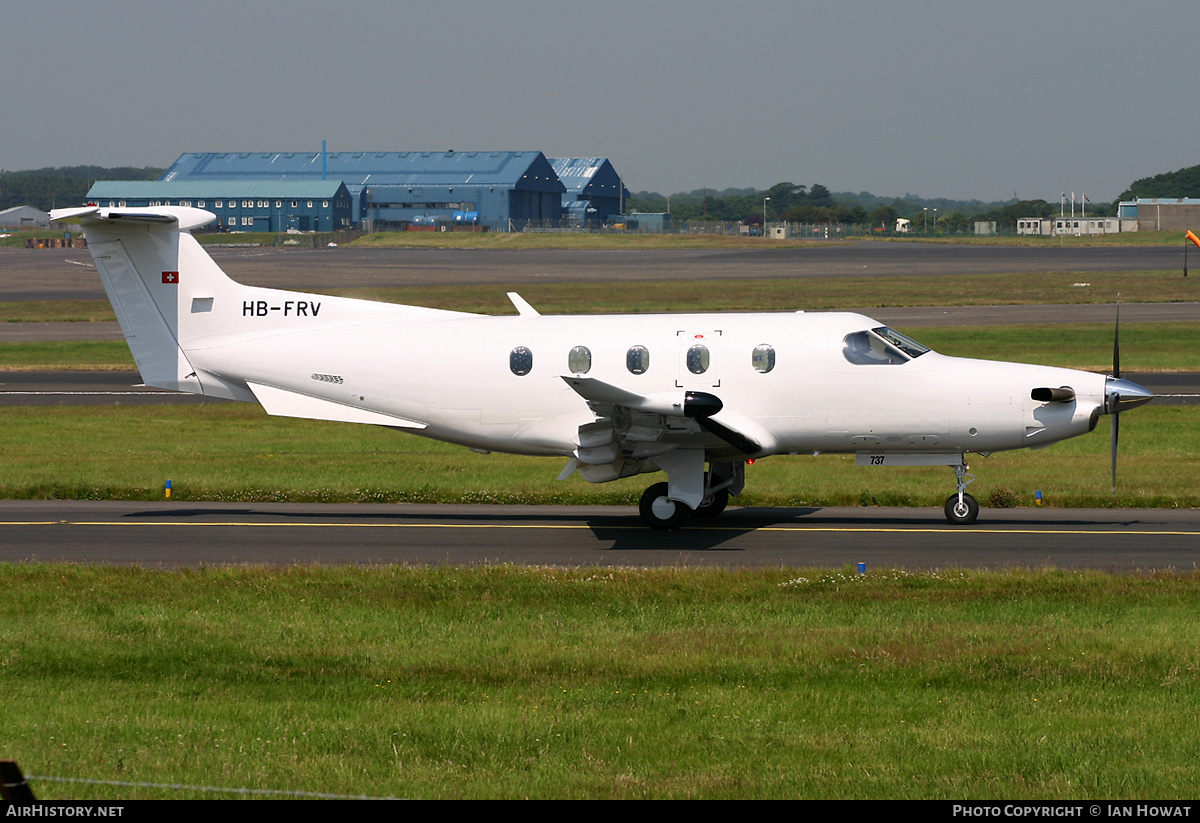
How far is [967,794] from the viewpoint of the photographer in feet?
24.3

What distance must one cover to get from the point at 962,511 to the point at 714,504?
363 centimetres

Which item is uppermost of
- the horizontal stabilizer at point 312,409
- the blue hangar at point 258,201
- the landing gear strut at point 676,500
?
the blue hangar at point 258,201

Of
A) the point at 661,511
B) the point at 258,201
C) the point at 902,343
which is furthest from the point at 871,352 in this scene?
the point at 258,201

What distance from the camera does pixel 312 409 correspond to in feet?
63.6

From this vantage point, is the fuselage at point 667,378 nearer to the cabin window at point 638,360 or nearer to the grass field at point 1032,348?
the cabin window at point 638,360

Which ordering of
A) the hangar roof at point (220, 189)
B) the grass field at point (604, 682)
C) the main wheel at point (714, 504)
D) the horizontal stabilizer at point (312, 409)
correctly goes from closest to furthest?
the grass field at point (604, 682), the horizontal stabilizer at point (312, 409), the main wheel at point (714, 504), the hangar roof at point (220, 189)

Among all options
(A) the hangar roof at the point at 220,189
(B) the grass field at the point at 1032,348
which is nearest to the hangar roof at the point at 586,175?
(A) the hangar roof at the point at 220,189

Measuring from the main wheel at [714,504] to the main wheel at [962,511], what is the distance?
3.29 meters

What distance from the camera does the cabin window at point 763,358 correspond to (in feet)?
59.5

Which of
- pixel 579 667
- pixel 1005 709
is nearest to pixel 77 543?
pixel 579 667

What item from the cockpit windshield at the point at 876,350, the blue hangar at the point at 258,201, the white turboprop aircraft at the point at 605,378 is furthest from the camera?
the blue hangar at the point at 258,201

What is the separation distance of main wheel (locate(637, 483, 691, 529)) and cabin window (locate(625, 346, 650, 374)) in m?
1.78

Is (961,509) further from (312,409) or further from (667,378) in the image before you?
(312,409)

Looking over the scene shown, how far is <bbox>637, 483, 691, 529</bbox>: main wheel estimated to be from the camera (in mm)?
18328
